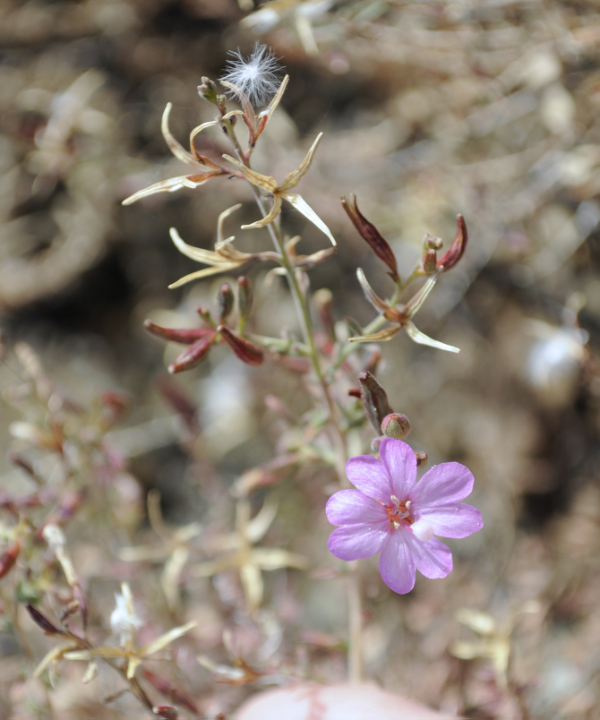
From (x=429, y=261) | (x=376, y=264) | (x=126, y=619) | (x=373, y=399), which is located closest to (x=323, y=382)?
(x=373, y=399)

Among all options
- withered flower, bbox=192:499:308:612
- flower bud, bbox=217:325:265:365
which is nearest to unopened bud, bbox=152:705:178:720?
withered flower, bbox=192:499:308:612

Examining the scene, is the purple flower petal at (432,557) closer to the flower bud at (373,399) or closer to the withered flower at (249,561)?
the flower bud at (373,399)

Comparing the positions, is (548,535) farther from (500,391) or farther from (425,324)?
(425,324)

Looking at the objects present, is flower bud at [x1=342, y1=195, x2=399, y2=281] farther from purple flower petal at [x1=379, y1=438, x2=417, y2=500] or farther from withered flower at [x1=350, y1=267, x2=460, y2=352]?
purple flower petal at [x1=379, y1=438, x2=417, y2=500]

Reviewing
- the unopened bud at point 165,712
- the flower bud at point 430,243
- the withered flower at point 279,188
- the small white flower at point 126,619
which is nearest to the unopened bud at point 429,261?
the flower bud at point 430,243

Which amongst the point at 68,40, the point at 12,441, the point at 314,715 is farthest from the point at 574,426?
the point at 68,40
